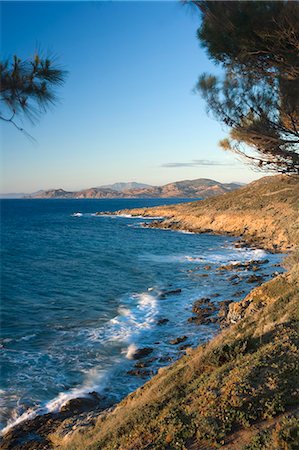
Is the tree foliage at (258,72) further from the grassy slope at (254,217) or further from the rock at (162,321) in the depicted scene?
the grassy slope at (254,217)

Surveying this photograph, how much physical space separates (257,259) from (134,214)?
240ft

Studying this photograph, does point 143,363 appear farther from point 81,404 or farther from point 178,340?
point 81,404

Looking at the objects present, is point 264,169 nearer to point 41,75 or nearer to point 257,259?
point 41,75

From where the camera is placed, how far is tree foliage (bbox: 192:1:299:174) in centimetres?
948

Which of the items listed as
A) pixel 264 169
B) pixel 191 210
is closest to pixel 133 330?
pixel 264 169

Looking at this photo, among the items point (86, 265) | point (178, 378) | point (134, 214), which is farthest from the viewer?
point (134, 214)

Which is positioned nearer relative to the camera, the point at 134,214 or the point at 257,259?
the point at 257,259

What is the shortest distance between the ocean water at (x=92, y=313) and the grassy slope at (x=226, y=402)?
3.34m

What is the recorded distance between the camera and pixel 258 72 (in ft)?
37.1

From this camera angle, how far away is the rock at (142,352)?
15406 mm

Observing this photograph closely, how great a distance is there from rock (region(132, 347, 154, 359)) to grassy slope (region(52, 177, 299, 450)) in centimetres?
420

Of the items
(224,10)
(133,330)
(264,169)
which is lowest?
(133,330)

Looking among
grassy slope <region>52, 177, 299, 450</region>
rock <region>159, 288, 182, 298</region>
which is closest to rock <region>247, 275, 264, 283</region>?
rock <region>159, 288, 182, 298</region>

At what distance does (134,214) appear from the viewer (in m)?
107
